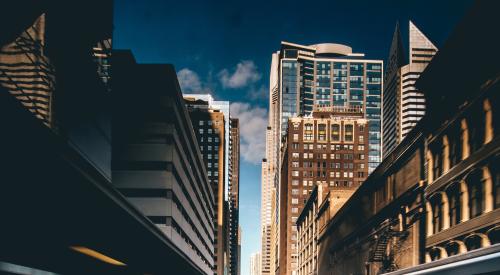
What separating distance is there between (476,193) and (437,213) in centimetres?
587

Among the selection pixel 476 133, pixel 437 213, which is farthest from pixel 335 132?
pixel 476 133

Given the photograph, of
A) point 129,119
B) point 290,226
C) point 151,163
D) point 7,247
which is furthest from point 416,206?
point 290,226

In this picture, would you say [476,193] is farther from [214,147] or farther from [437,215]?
[214,147]

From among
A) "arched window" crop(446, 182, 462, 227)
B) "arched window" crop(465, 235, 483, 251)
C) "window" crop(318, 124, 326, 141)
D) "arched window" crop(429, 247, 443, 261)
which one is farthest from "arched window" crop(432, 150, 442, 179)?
"window" crop(318, 124, 326, 141)

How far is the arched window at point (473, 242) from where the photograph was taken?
2510 cm

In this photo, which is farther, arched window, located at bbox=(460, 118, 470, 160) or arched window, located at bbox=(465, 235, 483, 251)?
arched window, located at bbox=(460, 118, 470, 160)

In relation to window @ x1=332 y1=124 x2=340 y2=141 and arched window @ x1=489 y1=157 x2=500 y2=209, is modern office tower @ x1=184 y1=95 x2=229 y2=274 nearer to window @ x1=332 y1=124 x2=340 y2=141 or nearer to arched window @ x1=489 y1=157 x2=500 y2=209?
window @ x1=332 y1=124 x2=340 y2=141

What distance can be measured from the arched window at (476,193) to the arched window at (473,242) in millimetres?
1034

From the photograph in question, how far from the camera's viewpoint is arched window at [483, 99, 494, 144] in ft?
80.9

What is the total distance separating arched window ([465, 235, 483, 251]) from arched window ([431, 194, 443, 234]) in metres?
4.29

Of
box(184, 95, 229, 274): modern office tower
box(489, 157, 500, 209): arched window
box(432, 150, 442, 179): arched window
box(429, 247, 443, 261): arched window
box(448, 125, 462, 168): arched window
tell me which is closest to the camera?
box(489, 157, 500, 209): arched window

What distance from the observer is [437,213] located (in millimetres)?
31594

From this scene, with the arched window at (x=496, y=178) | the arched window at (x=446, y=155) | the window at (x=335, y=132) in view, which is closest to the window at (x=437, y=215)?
the arched window at (x=446, y=155)

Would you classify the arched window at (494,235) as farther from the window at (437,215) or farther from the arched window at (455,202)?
the window at (437,215)
